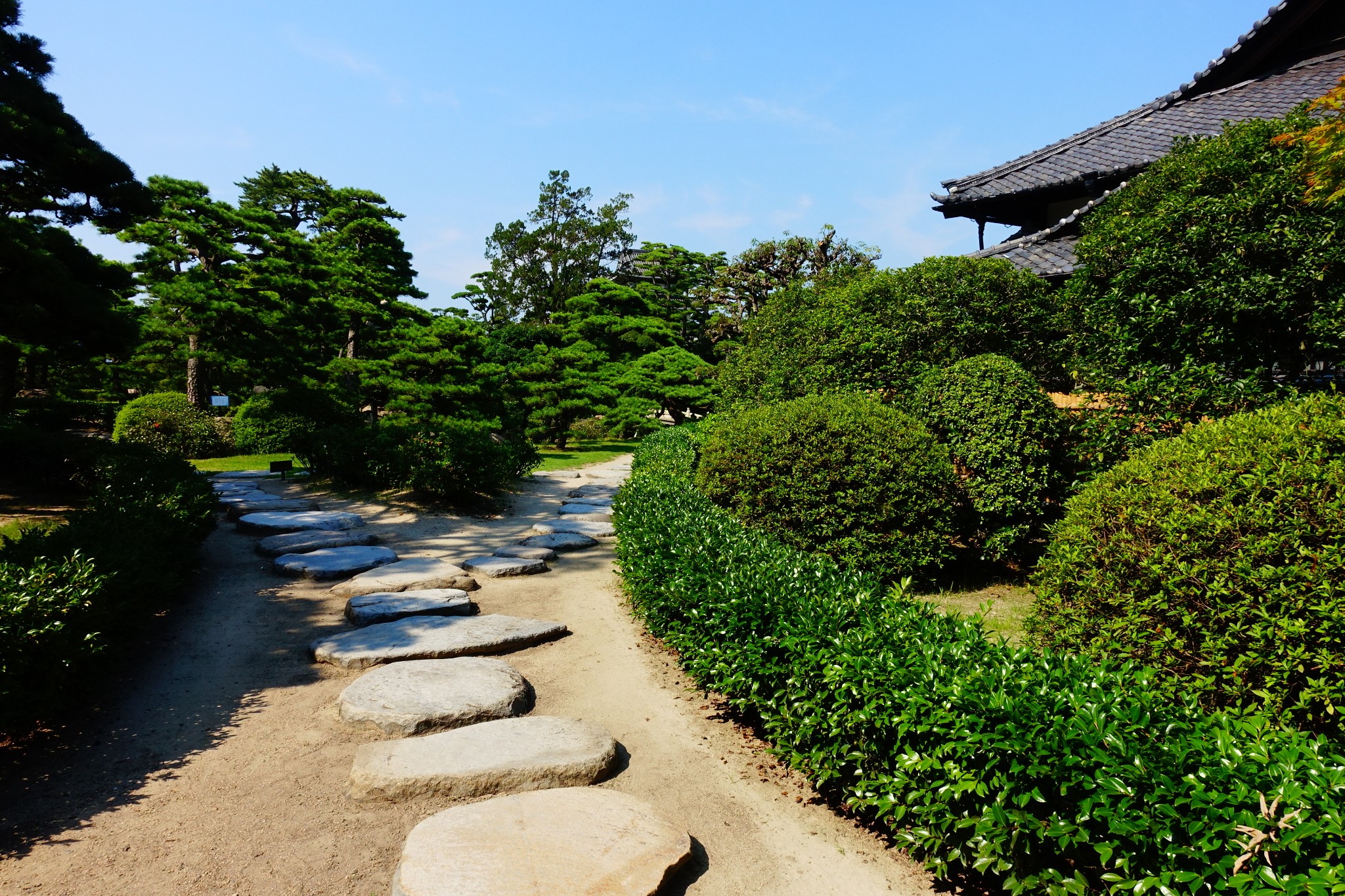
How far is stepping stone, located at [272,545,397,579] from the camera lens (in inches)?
249

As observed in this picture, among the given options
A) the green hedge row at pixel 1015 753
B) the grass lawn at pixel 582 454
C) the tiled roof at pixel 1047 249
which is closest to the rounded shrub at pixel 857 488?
the green hedge row at pixel 1015 753

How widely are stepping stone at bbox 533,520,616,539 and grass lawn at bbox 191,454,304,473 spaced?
7463mm

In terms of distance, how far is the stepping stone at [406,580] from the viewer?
19.3ft

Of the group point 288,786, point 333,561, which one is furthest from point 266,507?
Result: point 288,786

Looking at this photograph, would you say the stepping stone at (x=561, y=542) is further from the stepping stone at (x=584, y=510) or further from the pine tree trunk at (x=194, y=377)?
the pine tree trunk at (x=194, y=377)

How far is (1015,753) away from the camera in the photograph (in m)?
2.22

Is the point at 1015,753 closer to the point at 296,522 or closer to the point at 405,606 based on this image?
the point at 405,606

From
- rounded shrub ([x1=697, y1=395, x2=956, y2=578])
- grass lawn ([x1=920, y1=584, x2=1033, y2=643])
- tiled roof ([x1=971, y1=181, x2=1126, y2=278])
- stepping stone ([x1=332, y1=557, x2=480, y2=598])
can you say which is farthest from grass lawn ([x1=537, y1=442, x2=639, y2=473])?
grass lawn ([x1=920, y1=584, x2=1033, y2=643])

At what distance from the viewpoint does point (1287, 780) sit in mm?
1854

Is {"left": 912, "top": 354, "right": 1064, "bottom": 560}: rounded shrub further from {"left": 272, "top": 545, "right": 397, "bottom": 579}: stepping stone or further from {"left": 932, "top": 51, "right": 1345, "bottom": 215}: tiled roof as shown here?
{"left": 272, "top": 545, "right": 397, "bottom": 579}: stepping stone

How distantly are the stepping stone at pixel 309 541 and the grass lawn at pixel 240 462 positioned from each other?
7.01m

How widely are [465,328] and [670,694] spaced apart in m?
14.0

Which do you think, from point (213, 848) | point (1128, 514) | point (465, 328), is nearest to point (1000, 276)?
point (1128, 514)

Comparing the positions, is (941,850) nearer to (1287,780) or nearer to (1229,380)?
(1287,780)
